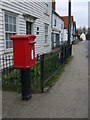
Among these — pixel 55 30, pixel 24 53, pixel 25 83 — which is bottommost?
pixel 25 83

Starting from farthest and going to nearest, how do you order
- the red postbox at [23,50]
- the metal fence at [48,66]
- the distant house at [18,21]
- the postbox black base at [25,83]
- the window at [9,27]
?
the window at [9,27]
the distant house at [18,21]
the metal fence at [48,66]
the postbox black base at [25,83]
the red postbox at [23,50]

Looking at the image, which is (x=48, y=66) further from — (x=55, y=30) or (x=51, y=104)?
(x=55, y=30)

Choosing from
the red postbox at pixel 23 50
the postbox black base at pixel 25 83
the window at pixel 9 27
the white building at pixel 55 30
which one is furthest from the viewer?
the white building at pixel 55 30

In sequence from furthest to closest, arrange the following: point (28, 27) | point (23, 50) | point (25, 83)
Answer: point (28, 27), point (25, 83), point (23, 50)

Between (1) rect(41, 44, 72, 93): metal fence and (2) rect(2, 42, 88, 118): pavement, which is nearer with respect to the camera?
(2) rect(2, 42, 88, 118): pavement

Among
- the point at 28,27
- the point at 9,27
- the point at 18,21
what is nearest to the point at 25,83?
the point at 9,27

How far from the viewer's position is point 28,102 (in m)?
3.98

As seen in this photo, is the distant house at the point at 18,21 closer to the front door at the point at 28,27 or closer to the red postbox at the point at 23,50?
the front door at the point at 28,27

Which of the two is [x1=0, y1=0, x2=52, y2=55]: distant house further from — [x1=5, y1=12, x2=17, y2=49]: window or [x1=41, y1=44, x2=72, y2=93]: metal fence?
[x1=41, y1=44, x2=72, y2=93]: metal fence

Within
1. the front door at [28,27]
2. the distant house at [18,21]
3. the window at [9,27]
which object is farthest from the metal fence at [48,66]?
the front door at [28,27]

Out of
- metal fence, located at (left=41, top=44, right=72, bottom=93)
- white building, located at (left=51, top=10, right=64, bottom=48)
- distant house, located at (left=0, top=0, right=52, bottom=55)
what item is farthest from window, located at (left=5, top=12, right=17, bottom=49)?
white building, located at (left=51, top=10, right=64, bottom=48)

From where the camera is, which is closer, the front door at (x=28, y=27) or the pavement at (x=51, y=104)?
the pavement at (x=51, y=104)

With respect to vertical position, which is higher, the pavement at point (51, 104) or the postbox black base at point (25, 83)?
the postbox black base at point (25, 83)

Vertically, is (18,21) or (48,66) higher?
(18,21)
